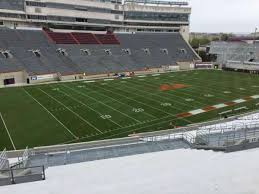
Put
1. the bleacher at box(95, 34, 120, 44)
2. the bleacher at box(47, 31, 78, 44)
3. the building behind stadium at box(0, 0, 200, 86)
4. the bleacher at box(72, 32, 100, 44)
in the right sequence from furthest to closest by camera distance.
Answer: the bleacher at box(95, 34, 120, 44) → the bleacher at box(72, 32, 100, 44) → the bleacher at box(47, 31, 78, 44) → the building behind stadium at box(0, 0, 200, 86)

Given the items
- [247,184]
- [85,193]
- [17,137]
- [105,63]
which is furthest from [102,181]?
[105,63]

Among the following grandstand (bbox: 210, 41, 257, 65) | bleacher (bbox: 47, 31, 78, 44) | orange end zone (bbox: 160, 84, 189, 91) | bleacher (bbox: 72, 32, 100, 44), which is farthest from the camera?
grandstand (bbox: 210, 41, 257, 65)

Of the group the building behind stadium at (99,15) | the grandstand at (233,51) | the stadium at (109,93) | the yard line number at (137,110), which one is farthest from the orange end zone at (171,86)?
the building behind stadium at (99,15)

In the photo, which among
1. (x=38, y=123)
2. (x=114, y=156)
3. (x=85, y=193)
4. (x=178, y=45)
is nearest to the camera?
(x=85, y=193)

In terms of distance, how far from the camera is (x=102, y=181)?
729 cm

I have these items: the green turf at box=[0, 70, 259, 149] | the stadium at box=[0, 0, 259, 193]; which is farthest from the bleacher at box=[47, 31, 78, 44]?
the green turf at box=[0, 70, 259, 149]

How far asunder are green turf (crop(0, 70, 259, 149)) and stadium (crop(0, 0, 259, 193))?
0.28 feet

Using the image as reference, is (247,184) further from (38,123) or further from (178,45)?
(178,45)

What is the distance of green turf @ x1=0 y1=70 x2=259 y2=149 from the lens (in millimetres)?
17953

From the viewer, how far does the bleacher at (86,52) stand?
123 feet

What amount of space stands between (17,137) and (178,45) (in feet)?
145

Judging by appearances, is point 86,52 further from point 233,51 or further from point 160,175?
point 160,175

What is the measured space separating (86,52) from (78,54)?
170cm

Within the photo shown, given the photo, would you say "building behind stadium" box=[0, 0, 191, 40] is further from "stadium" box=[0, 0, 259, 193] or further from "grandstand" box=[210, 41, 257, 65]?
"grandstand" box=[210, 41, 257, 65]
